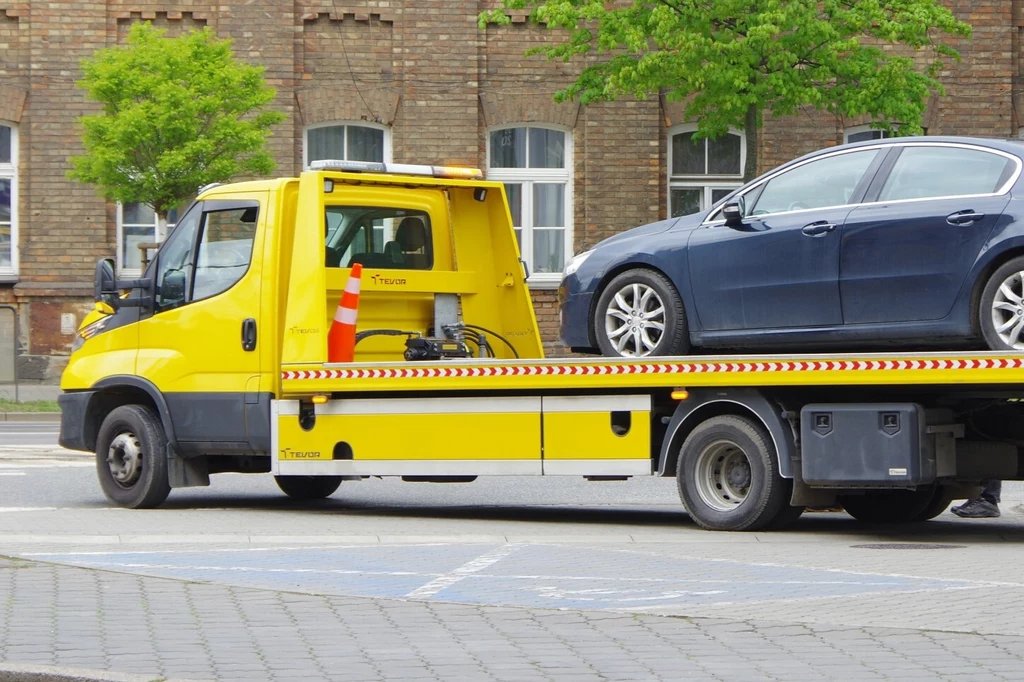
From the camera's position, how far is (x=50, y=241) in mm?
27234

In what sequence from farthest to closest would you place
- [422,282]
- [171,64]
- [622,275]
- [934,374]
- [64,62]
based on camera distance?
[64,62] < [171,64] < [422,282] < [622,275] < [934,374]

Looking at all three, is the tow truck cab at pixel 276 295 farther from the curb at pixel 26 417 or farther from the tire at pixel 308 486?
the curb at pixel 26 417

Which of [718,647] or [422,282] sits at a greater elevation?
[422,282]

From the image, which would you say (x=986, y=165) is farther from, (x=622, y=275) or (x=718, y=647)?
(x=718, y=647)

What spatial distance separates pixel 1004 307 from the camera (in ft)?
31.3

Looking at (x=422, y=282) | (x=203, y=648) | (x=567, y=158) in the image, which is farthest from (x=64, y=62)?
(x=203, y=648)

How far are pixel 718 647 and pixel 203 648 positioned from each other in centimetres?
195

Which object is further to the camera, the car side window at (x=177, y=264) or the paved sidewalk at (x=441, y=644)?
the car side window at (x=177, y=264)

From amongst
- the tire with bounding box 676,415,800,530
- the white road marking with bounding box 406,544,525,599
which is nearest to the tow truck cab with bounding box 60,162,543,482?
the tire with bounding box 676,415,800,530

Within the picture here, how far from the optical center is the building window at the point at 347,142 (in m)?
27.8

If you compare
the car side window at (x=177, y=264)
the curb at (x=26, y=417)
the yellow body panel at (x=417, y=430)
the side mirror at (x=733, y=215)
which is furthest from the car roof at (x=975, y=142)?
the curb at (x=26, y=417)

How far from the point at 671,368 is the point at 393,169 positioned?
327cm

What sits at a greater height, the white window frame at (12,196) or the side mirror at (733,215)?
the white window frame at (12,196)

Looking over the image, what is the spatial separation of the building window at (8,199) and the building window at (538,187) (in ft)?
24.6
